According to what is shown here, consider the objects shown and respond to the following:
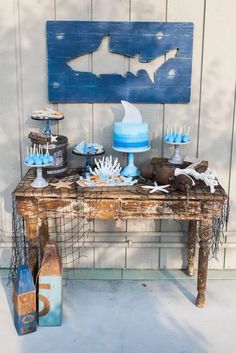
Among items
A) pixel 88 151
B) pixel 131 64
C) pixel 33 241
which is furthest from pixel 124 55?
pixel 33 241

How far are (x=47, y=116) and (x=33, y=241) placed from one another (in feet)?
2.26

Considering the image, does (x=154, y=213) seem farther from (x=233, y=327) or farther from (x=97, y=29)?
(x=97, y=29)

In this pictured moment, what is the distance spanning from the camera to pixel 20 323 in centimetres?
242

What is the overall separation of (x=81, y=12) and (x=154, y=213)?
1.21 metres

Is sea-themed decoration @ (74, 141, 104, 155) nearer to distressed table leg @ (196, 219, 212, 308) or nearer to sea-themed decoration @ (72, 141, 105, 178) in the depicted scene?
sea-themed decoration @ (72, 141, 105, 178)

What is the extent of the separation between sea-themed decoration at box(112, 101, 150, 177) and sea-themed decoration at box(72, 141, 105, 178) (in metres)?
0.09

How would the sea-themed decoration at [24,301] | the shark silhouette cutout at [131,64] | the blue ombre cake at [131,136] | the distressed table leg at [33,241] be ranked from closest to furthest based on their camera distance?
the sea-themed decoration at [24,301]
the distressed table leg at [33,241]
the blue ombre cake at [131,136]
the shark silhouette cutout at [131,64]

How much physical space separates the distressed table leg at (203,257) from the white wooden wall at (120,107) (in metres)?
0.43

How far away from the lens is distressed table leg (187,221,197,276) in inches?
116

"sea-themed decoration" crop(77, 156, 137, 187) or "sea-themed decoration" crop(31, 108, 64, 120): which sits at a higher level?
"sea-themed decoration" crop(31, 108, 64, 120)

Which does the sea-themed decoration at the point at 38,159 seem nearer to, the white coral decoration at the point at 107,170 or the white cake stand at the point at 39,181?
the white cake stand at the point at 39,181

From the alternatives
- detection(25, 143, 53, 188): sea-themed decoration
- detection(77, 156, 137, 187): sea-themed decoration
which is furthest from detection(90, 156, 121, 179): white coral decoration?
detection(25, 143, 53, 188): sea-themed decoration

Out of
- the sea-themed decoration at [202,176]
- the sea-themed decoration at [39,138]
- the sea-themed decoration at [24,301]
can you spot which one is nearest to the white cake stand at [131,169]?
the sea-themed decoration at [202,176]

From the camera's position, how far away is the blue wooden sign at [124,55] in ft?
8.87
